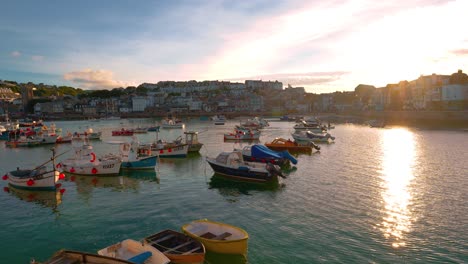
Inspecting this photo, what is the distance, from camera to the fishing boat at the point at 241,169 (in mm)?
29844

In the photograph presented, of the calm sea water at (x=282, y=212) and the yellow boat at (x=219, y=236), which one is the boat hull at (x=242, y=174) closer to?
the calm sea water at (x=282, y=212)

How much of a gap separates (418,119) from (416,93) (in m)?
35.4

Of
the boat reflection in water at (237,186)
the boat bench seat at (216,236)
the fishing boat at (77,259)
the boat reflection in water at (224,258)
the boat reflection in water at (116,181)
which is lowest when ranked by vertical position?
the boat reflection in water at (224,258)

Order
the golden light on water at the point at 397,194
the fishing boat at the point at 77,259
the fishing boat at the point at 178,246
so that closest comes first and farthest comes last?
1. the fishing boat at the point at 77,259
2. the fishing boat at the point at 178,246
3. the golden light on water at the point at 397,194

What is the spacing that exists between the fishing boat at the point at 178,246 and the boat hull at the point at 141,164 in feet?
70.0

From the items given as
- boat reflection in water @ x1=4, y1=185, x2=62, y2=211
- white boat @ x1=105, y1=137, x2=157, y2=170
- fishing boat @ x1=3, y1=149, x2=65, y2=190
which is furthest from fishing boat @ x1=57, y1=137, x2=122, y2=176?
boat reflection in water @ x1=4, y1=185, x2=62, y2=211

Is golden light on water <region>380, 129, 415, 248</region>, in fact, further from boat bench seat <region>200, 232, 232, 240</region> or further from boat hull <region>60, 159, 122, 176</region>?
boat hull <region>60, 159, 122, 176</region>

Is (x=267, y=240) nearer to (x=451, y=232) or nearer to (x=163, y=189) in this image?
(x=451, y=232)

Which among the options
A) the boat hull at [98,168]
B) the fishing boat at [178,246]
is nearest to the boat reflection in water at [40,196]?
the boat hull at [98,168]

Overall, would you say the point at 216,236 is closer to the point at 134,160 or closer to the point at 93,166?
the point at 93,166

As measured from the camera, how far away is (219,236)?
16250 millimetres

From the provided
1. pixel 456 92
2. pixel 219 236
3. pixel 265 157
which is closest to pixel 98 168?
pixel 265 157

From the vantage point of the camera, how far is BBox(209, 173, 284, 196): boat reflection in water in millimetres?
27948

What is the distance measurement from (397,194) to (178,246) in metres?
19.5
